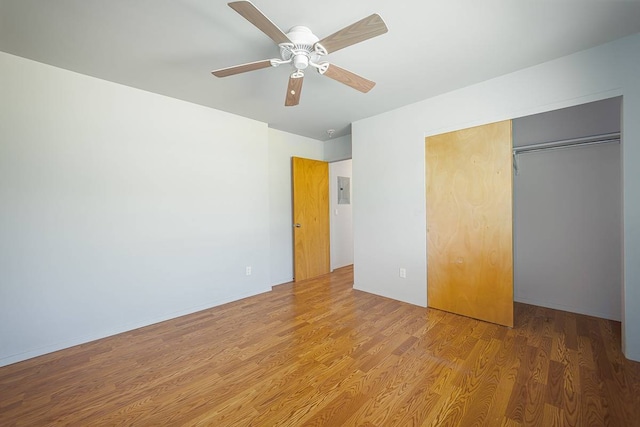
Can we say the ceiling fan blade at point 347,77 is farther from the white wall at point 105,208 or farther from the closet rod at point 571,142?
the closet rod at point 571,142

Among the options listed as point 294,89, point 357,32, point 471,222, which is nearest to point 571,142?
point 471,222

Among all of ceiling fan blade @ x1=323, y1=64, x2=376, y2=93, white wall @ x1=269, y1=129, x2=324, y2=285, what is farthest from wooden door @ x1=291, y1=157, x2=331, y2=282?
ceiling fan blade @ x1=323, y1=64, x2=376, y2=93

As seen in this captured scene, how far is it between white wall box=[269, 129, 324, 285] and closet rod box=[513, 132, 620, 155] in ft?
10.2

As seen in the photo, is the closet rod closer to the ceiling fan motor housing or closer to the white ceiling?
the white ceiling

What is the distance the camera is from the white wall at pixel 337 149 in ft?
14.6

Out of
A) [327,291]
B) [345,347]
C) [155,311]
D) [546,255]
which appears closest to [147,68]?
[155,311]

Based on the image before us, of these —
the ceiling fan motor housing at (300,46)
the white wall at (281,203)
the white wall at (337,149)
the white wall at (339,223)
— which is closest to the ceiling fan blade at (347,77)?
the ceiling fan motor housing at (300,46)

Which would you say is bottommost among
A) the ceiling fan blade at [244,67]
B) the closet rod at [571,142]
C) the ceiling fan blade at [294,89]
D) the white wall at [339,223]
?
the white wall at [339,223]

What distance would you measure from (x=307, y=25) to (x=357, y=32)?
0.47 meters

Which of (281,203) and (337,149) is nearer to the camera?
(281,203)

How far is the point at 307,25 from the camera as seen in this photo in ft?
5.58

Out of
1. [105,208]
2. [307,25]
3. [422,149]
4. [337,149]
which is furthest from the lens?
[337,149]

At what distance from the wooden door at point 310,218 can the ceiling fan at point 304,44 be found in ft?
7.20

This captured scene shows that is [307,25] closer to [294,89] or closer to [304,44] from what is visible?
[304,44]
